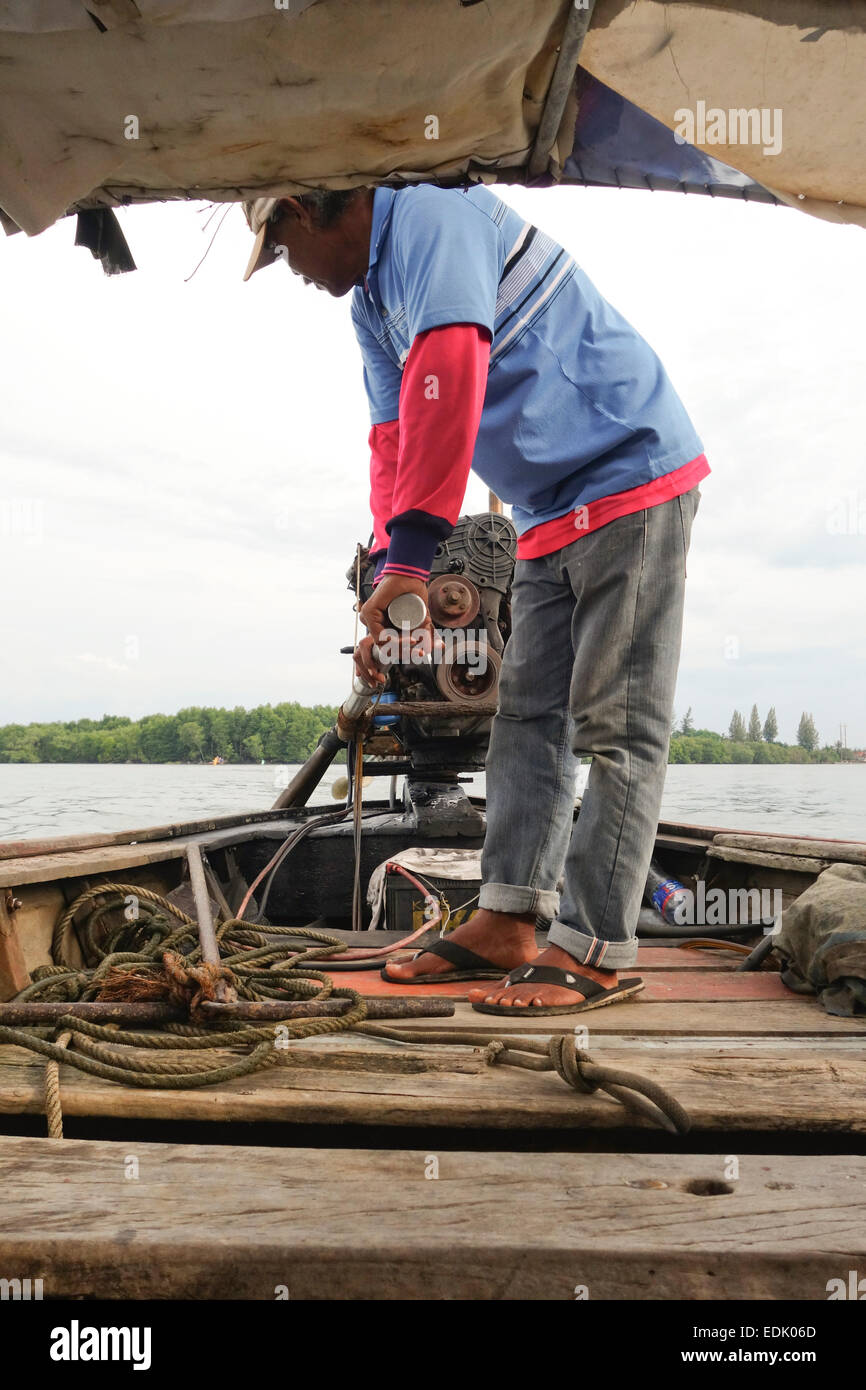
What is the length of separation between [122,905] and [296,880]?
169 centimetres

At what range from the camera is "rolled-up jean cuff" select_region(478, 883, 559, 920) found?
2.18m

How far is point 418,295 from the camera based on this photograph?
1.98 meters

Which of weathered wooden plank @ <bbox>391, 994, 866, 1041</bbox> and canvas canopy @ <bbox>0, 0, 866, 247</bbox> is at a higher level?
canvas canopy @ <bbox>0, 0, 866, 247</bbox>

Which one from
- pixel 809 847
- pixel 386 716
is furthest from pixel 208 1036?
pixel 386 716

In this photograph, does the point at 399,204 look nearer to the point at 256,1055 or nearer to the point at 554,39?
the point at 554,39

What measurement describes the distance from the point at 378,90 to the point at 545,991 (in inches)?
61.9

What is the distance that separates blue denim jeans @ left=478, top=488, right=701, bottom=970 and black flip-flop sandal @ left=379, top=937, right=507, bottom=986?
13 cm

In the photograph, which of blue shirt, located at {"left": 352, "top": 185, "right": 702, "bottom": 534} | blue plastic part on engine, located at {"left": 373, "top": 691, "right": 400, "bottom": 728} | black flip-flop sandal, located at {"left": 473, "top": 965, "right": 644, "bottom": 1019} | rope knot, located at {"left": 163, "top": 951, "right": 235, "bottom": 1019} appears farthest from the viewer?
blue plastic part on engine, located at {"left": 373, "top": 691, "right": 400, "bottom": 728}

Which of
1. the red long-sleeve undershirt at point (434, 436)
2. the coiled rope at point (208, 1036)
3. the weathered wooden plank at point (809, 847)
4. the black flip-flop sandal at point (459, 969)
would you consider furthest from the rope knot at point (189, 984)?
the weathered wooden plank at point (809, 847)

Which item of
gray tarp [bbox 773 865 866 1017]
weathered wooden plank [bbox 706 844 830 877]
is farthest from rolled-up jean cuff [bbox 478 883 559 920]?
weathered wooden plank [bbox 706 844 830 877]

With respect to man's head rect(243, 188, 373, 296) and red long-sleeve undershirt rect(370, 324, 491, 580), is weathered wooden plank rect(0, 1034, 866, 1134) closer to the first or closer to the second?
red long-sleeve undershirt rect(370, 324, 491, 580)

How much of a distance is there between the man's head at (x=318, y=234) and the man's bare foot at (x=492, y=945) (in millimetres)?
1639

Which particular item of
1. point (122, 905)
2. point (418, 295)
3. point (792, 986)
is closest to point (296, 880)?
point (122, 905)

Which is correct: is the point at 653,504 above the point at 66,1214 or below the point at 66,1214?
above
